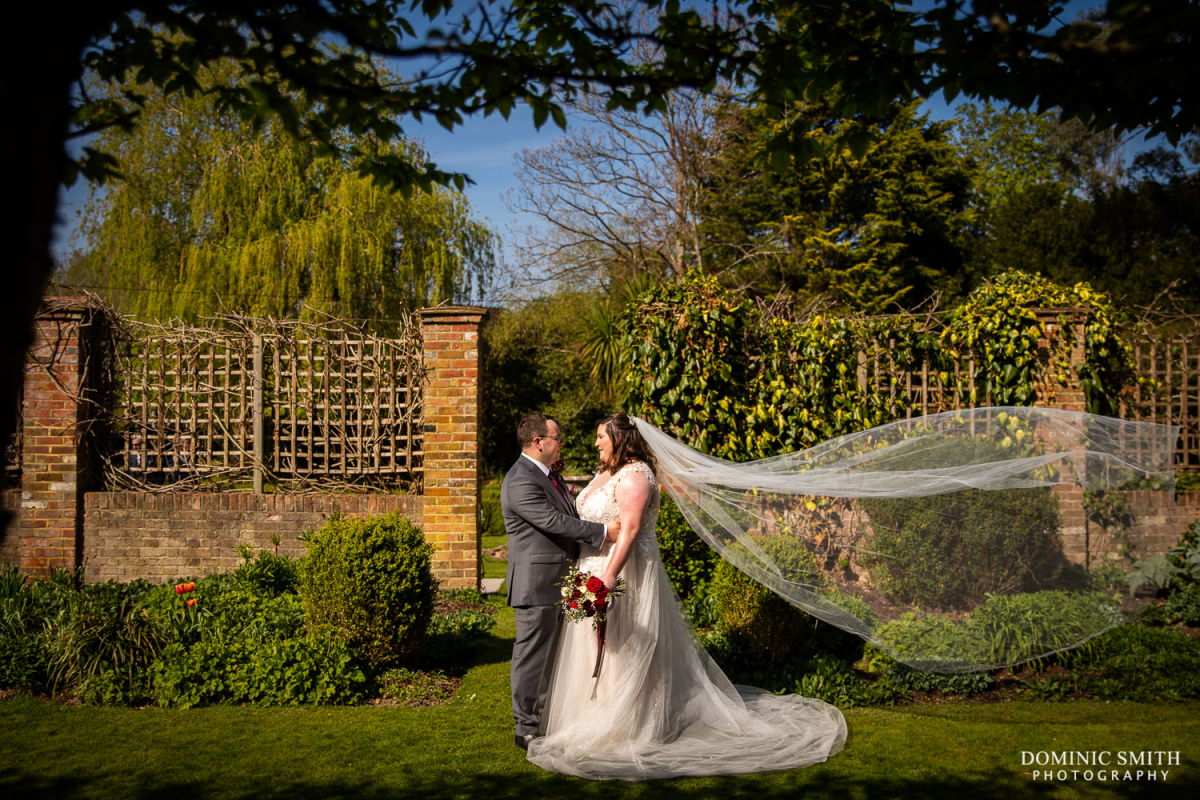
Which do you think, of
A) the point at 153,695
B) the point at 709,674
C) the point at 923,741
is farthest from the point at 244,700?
the point at 923,741

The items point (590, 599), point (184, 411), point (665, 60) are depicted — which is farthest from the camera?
point (184, 411)

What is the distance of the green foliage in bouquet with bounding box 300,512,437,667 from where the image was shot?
552 cm

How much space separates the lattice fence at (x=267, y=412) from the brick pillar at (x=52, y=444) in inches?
18.3

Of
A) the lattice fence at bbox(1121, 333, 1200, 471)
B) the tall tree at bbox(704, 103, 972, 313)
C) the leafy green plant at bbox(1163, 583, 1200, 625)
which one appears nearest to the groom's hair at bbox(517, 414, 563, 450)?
the leafy green plant at bbox(1163, 583, 1200, 625)

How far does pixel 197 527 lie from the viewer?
829 cm

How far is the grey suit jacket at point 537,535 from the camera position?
4.64 m

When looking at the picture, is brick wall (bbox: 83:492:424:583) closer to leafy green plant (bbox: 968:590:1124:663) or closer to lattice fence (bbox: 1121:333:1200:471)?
leafy green plant (bbox: 968:590:1124:663)

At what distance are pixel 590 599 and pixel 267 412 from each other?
18.5 feet

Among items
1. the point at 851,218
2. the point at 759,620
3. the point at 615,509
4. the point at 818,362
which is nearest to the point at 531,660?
the point at 615,509

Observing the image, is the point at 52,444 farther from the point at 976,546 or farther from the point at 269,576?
the point at 976,546

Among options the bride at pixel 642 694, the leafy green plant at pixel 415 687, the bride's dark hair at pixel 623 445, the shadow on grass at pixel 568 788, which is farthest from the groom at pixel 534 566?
the leafy green plant at pixel 415 687

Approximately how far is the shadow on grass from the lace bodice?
1.27 m

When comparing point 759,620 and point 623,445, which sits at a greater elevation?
point 623,445

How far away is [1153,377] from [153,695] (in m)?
9.37
